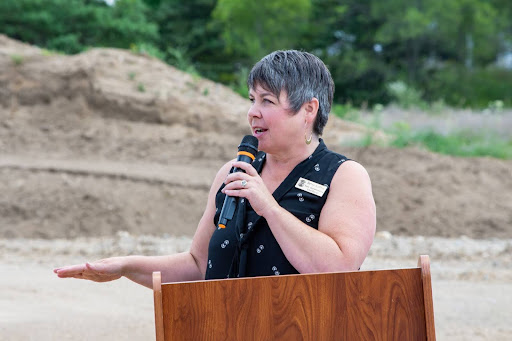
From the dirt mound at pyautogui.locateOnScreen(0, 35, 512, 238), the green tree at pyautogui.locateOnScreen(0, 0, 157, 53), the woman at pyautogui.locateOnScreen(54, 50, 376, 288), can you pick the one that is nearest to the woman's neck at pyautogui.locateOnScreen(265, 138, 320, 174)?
the woman at pyautogui.locateOnScreen(54, 50, 376, 288)

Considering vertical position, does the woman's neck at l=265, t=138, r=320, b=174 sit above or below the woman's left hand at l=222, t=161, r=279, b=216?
above

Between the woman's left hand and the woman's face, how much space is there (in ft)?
0.90

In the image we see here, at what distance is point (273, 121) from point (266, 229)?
1.31 ft

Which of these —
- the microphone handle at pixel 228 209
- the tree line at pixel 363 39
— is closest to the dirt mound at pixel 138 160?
the microphone handle at pixel 228 209

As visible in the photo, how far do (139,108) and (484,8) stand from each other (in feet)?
79.9

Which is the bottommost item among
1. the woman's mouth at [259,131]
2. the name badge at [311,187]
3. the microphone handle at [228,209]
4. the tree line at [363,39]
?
the microphone handle at [228,209]

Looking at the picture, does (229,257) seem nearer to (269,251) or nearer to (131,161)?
(269,251)

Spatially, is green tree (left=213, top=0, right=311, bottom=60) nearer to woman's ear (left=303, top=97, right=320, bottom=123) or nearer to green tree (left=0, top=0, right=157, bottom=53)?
green tree (left=0, top=0, right=157, bottom=53)

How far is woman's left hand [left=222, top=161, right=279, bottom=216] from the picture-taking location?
222 cm

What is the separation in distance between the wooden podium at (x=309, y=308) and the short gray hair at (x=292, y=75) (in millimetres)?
800

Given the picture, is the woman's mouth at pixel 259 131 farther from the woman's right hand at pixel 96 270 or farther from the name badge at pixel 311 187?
the woman's right hand at pixel 96 270

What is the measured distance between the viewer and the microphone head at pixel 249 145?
98.0 inches

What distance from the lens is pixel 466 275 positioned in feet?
29.1

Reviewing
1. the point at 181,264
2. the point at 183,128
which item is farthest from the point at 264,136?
the point at 183,128
